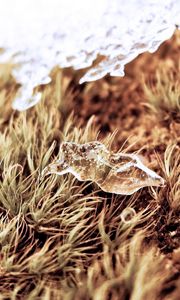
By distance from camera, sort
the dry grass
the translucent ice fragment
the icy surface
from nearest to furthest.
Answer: the dry grass
the translucent ice fragment
the icy surface

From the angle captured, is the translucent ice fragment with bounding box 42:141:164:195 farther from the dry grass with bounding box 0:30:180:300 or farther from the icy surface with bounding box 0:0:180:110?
the icy surface with bounding box 0:0:180:110

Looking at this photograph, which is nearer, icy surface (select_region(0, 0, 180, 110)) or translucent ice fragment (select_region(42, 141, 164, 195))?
translucent ice fragment (select_region(42, 141, 164, 195))

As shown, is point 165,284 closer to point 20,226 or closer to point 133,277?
point 133,277

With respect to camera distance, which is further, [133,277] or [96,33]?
[96,33]

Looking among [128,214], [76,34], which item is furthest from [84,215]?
[76,34]

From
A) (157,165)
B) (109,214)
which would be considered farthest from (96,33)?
(109,214)

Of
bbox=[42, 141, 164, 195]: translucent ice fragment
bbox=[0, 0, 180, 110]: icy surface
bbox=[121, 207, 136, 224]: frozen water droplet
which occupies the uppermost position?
bbox=[0, 0, 180, 110]: icy surface

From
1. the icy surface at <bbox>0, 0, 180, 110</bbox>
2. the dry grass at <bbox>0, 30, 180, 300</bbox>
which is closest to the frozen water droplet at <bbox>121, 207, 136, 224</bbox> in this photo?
the dry grass at <bbox>0, 30, 180, 300</bbox>
